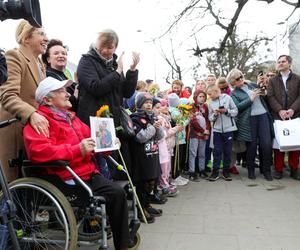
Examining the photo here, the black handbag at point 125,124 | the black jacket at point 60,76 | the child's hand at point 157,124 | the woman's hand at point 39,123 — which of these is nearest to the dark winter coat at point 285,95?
the child's hand at point 157,124

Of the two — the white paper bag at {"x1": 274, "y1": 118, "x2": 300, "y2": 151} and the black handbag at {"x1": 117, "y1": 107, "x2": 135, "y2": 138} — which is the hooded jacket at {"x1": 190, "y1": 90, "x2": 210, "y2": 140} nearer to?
the white paper bag at {"x1": 274, "y1": 118, "x2": 300, "y2": 151}

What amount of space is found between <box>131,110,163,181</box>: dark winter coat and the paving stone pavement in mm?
564

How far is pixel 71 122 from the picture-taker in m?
3.17

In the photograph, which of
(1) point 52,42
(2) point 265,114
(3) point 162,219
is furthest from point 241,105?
(1) point 52,42

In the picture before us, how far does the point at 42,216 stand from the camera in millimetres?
2910

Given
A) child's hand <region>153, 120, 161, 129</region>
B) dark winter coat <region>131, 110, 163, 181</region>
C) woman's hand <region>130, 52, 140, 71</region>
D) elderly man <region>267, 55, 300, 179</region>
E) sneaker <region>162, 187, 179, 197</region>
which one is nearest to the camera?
woman's hand <region>130, 52, 140, 71</region>

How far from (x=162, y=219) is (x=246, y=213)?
103 cm

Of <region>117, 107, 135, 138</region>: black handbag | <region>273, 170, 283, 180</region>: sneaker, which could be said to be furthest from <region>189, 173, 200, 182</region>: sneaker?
<region>117, 107, 135, 138</region>: black handbag

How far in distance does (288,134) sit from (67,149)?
452cm

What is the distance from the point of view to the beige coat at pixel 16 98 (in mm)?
2969

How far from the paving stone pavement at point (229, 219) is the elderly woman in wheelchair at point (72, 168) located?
2.54ft

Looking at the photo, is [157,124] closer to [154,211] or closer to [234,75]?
[154,211]

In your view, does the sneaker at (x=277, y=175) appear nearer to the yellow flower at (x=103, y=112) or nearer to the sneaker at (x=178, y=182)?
the sneaker at (x=178, y=182)

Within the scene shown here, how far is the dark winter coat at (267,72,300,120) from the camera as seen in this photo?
6468 millimetres
